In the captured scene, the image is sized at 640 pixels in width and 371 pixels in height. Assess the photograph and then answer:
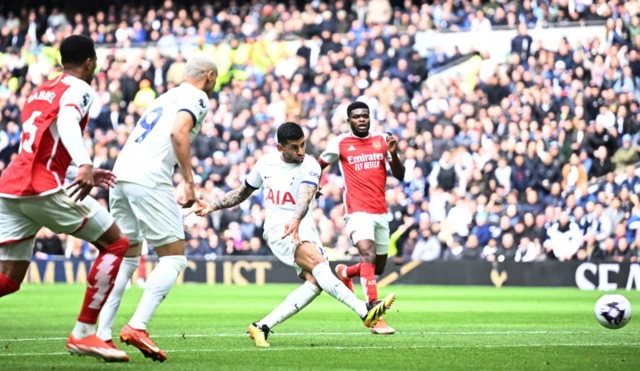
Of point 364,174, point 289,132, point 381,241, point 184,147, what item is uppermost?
point 184,147

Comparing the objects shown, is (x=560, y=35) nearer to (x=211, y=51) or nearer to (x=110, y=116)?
(x=211, y=51)

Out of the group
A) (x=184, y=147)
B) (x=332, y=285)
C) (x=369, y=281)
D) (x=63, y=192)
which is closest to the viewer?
(x=63, y=192)

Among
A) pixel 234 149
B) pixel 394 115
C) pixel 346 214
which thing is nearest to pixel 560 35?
pixel 394 115

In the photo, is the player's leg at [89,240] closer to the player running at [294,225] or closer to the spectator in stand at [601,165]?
the player running at [294,225]

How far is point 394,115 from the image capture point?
1117 inches

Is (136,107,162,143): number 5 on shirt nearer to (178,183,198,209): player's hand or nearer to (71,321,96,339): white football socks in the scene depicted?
(178,183,198,209): player's hand

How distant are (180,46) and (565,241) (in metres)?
14.8

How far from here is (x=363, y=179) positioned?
1375 centimetres

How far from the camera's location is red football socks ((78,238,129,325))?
344 inches

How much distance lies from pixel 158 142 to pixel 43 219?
1.30m

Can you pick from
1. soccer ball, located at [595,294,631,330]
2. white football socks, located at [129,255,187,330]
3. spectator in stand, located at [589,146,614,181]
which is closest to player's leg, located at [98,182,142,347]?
white football socks, located at [129,255,187,330]

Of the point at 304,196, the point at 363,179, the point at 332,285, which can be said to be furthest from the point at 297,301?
the point at 363,179

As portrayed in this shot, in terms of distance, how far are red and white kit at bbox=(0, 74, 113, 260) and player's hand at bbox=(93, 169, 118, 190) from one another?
0.17 metres

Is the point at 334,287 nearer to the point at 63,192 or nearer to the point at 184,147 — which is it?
the point at 184,147
